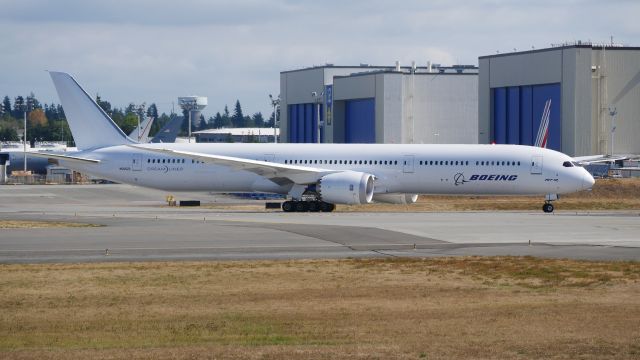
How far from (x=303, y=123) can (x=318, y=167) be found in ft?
220

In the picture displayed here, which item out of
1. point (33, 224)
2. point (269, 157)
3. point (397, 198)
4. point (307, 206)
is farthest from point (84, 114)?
point (397, 198)

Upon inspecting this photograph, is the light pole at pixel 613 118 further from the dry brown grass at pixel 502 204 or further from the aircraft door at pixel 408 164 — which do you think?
the aircraft door at pixel 408 164

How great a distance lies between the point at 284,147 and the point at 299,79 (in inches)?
2633

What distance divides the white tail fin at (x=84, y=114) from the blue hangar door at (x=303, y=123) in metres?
60.2

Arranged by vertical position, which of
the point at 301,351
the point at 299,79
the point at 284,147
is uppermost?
the point at 299,79

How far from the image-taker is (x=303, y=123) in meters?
123

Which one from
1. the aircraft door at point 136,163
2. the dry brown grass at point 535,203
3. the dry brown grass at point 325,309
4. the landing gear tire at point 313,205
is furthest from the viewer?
the dry brown grass at point 535,203

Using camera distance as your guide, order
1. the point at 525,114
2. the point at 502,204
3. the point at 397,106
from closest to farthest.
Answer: the point at 502,204 → the point at 525,114 → the point at 397,106

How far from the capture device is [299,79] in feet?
404

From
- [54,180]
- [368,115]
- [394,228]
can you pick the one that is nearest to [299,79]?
[368,115]

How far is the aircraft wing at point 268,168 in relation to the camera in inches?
2107

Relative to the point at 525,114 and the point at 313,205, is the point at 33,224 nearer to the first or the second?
the point at 313,205

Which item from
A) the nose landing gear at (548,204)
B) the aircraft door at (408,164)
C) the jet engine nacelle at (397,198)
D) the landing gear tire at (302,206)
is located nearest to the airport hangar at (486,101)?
the jet engine nacelle at (397,198)

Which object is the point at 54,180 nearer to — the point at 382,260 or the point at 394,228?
the point at 394,228
